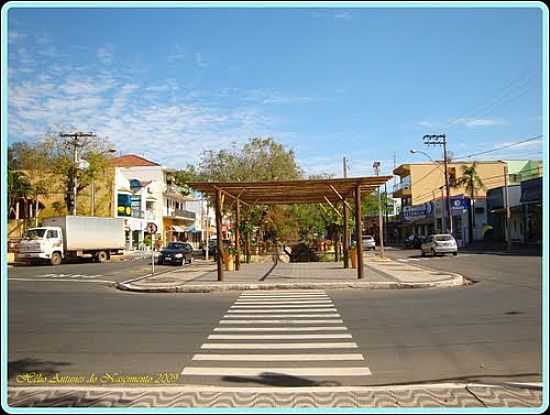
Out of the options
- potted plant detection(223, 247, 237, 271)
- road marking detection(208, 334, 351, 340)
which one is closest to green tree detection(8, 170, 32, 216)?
potted plant detection(223, 247, 237, 271)

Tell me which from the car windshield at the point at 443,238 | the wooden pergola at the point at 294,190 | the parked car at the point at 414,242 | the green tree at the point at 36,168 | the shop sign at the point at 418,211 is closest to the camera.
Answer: the wooden pergola at the point at 294,190

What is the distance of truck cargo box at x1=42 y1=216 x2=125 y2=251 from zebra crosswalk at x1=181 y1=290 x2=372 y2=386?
2724 cm

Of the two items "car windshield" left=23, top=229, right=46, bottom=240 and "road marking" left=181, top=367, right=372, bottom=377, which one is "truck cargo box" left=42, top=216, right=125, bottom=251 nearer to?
"car windshield" left=23, top=229, right=46, bottom=240

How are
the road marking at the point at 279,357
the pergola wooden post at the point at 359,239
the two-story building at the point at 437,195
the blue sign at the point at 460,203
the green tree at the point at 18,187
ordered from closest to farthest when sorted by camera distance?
1. the road marking at the point at 279,357
2. the pergola wooden post at the point at 359,239
3. the green tree at the point at 18,187
4. the blue sign at the point at 460,203
5. the two-story building at the point at 437,195

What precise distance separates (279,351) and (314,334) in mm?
1513

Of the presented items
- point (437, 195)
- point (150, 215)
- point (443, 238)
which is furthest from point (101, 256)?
point (437, 195)

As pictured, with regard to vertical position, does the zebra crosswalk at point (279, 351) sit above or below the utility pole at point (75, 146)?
below

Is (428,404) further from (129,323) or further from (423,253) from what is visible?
(423,253)

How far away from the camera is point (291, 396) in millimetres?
5938

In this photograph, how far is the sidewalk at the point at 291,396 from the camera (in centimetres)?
571

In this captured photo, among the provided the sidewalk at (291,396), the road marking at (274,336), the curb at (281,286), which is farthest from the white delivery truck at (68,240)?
the sidewalk at (291,396)

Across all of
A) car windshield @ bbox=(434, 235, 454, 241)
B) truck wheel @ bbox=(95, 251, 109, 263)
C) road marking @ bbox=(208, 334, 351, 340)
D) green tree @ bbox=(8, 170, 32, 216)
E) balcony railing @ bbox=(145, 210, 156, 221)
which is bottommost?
truck wheel @ bbox=(95, 251, 109, 263)

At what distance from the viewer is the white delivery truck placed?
3525cm

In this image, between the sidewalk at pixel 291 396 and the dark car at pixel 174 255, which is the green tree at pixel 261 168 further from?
the sidewalk at pixel 291 396
